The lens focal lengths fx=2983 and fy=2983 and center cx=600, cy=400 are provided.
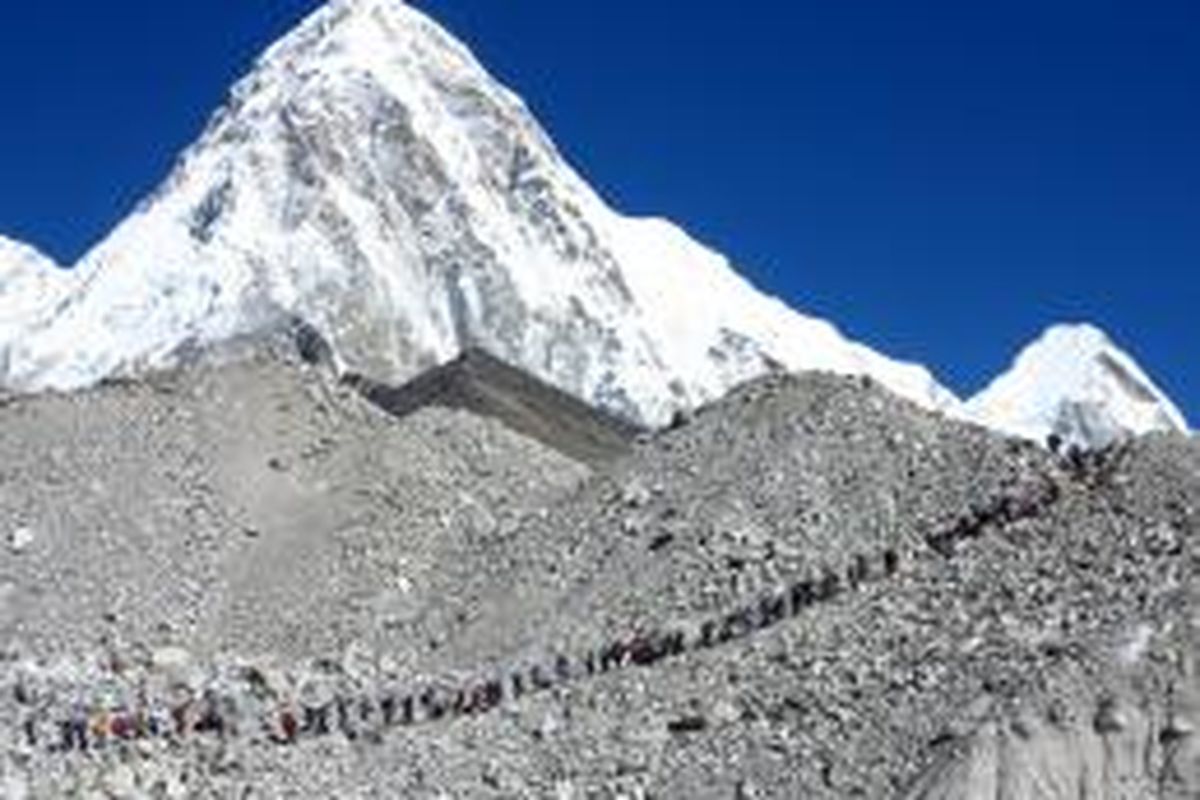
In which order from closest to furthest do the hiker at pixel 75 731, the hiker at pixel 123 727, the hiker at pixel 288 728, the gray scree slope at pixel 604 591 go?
the gray scree slope at pixel 604 591
the hiker at pixel 288 728
the hiker at pixel 75 731
the hiker at pixel 123 727

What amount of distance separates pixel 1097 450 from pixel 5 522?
29298 mm

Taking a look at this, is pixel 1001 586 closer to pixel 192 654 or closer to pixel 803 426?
pixel 803 426

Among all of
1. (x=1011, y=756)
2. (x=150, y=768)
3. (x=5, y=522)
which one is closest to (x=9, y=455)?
(x=5, y=522)

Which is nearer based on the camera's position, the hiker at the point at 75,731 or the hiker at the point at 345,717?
the hiker at the point at 75,731

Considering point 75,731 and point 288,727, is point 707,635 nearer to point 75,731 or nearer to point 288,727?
point 288,727

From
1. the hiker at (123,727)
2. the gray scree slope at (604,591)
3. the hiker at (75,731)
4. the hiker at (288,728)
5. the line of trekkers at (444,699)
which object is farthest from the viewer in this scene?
the hiker at (123,727)

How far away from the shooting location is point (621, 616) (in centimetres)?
6334

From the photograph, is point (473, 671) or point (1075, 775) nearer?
point (1075, 775)

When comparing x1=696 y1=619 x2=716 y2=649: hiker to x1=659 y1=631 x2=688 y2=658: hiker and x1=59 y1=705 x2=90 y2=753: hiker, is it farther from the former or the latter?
x1=59 y1=705 x2=90 y2=753: hiker

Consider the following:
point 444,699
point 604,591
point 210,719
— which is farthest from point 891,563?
point 210,719

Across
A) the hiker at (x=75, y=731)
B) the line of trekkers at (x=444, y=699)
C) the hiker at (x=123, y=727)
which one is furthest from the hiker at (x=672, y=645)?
the hiker at (x=75, y=731)

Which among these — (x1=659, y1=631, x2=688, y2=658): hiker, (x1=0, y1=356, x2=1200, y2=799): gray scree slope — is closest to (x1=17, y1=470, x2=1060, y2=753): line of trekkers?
(x1=659, y1=631, x2=688, y2=658): hiker

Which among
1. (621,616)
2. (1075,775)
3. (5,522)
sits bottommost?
(1075,775)

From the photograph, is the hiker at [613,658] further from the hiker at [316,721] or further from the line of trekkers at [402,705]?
the hiker at [316,721]
